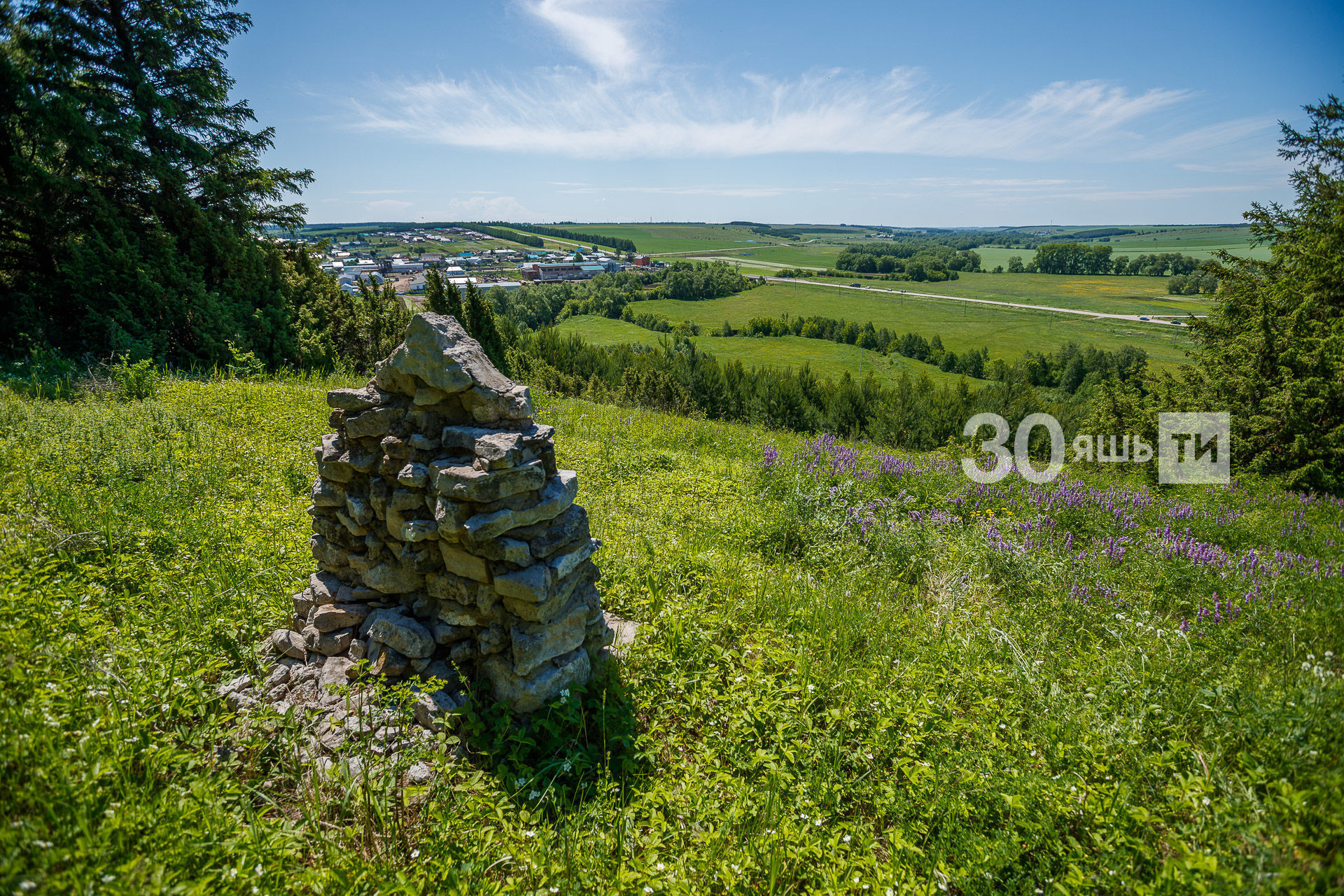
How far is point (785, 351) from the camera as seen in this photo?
81938 mm

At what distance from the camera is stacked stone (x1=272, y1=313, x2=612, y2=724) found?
3.89 m

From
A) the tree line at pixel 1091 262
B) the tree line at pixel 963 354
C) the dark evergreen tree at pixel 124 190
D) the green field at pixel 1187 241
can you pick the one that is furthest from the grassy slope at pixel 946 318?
the dark evergreen tree at pixel 124 190

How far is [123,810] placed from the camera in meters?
2.39

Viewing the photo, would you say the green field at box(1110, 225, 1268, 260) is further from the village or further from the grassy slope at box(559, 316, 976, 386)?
the village

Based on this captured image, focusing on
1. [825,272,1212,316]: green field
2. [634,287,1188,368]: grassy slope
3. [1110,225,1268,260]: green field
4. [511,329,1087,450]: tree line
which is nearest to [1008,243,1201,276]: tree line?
[825,272,1212,316]: green field

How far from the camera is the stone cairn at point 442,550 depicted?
3887 mm

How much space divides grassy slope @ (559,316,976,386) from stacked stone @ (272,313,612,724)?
63509mm

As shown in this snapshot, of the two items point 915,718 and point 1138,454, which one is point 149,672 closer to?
point 915,718

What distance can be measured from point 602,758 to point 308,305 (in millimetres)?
21600

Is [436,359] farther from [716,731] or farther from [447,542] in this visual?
[716,731]

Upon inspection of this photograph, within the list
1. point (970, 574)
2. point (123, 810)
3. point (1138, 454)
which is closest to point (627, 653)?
point (123, 810)

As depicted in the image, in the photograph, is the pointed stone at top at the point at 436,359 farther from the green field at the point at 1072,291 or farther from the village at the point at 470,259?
the green field at the point at 1072,291

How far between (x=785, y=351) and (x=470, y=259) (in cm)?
7842

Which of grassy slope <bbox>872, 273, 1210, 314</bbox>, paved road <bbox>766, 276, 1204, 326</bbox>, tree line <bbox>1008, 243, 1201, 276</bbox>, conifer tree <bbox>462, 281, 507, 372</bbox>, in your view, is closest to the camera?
conifer tree <bbox>462, 281, 507, 372</bbox>
